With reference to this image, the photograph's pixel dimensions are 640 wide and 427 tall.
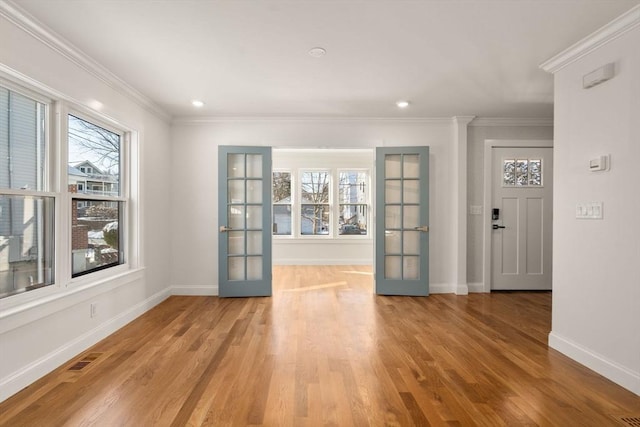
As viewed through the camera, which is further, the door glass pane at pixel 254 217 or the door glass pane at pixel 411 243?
the door glass pane at pixel 411 243

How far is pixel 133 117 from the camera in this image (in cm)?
369

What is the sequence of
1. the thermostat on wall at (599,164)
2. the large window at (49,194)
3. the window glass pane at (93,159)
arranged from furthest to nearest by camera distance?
1. the window glass pane at (93,159)
2. the thermostat on wall at (599,164)
3. the large window at (49,194)

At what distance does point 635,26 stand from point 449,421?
2811 mm

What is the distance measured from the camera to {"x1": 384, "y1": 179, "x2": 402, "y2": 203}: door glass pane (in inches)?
188

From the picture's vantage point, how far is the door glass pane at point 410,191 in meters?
4.76

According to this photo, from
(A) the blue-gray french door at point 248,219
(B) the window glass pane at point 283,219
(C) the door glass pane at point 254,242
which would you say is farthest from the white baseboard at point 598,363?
(B) the window glass pane at point 283,219

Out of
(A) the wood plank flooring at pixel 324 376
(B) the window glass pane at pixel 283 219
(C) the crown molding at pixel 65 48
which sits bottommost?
(A) the wood plank flooring at pixel 324 376

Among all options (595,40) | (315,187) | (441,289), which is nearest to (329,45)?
(595,40)

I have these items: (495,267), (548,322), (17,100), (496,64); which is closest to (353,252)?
(495,267)

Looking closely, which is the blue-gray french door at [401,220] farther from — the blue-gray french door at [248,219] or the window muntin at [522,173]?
the blue-gray french door at [248,219]

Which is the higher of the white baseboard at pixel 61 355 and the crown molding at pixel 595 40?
the crown molding at pixel 595 40

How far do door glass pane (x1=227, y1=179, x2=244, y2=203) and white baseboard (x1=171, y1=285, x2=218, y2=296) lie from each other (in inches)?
A: 50.1

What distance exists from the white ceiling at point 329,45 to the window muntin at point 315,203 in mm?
3438

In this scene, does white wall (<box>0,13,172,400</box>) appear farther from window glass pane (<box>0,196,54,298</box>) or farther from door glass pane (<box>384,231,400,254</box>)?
door glass pane (<box>384,231,400,254</box>)
